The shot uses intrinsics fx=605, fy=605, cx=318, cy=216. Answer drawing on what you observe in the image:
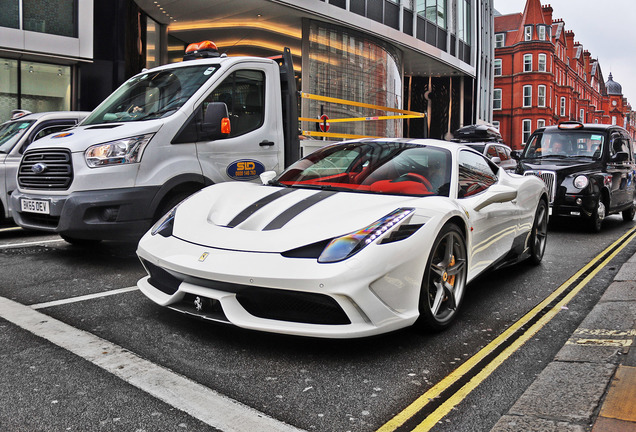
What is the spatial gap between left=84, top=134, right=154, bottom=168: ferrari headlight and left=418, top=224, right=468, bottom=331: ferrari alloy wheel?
10.2ft

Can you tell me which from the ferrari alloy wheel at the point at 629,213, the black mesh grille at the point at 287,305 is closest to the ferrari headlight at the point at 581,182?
the ferrari alloy wheel at the point at 629,213

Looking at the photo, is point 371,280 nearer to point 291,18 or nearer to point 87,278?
point 87,278

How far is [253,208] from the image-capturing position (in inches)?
162

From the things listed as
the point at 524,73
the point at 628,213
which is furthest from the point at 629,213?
the point at 524,73

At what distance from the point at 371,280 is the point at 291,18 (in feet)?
61.1

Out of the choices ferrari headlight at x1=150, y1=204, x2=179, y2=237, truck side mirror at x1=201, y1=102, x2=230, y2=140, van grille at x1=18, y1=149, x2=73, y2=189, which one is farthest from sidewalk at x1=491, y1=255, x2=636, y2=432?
van grille at x1=18, y1=149, x2=73, y2=189

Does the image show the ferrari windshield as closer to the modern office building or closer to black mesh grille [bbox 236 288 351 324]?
black mesh grille [bbox 236 288 351 324]

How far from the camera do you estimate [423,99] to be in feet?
116

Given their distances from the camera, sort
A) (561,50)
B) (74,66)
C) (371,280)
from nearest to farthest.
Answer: (371,280) < (74,66) < (561,50)

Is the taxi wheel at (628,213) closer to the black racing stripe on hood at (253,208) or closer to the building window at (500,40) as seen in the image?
the black racing stripe on hood at (253,208)

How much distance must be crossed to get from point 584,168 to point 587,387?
7.62m

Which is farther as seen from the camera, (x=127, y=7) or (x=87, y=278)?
(x=127, y=7)

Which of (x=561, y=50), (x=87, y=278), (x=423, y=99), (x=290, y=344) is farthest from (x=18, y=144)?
(x=561, y=50)

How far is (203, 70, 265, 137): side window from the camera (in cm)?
655
